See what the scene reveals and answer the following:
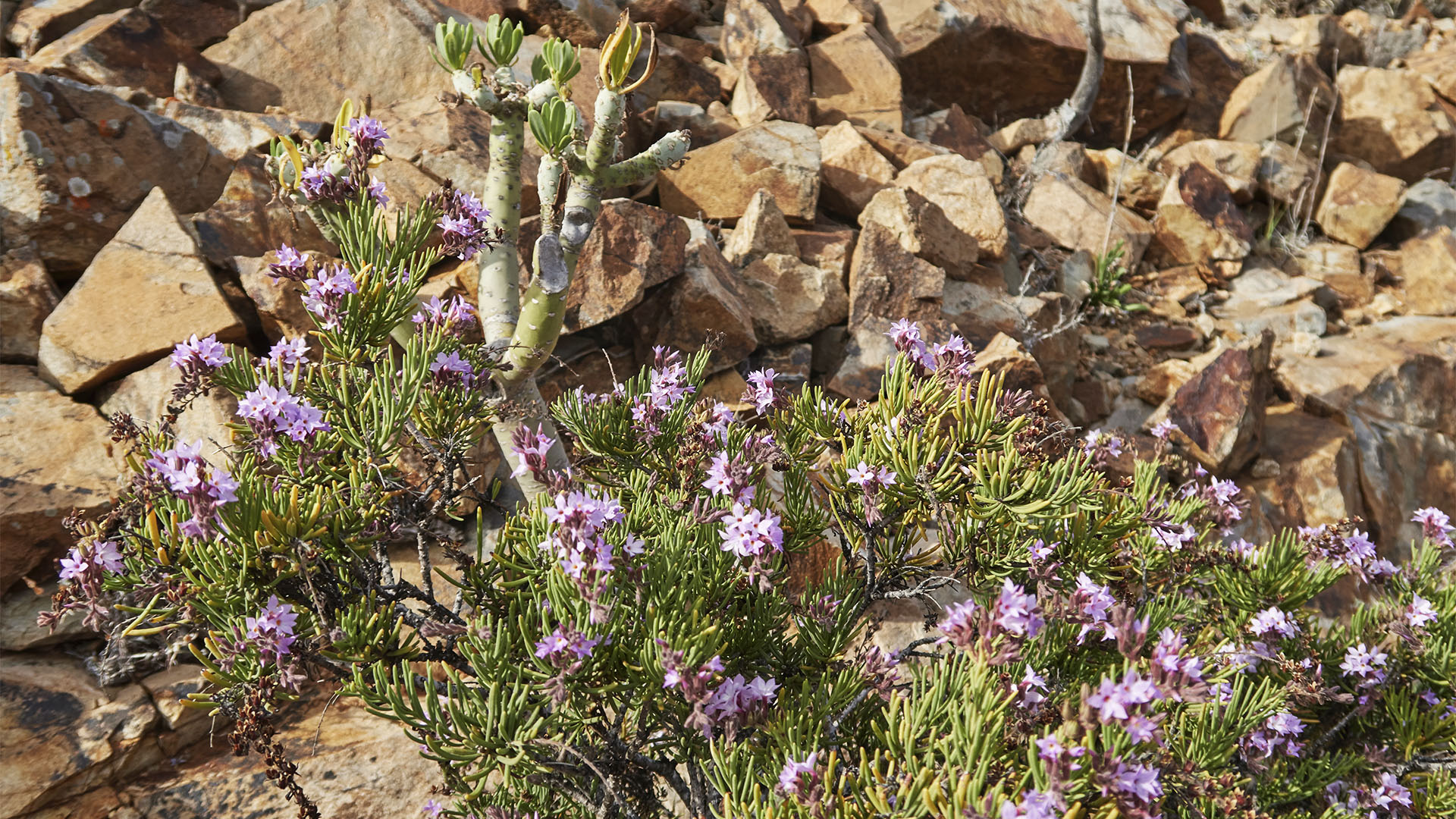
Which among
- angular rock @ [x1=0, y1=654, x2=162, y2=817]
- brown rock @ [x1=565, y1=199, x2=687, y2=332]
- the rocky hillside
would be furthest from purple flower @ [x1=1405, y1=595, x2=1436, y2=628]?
angular rock @ [x1=0, y1=654, x2=162, y2=817]

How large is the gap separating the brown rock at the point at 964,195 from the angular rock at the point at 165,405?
5.47 m

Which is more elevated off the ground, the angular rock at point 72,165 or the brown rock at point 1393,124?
the angular rock at point 72,165

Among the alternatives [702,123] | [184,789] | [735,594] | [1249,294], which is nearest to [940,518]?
[735,594]

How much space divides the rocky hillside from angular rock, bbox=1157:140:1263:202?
0.16 ft

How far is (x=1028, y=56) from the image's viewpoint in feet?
32.1

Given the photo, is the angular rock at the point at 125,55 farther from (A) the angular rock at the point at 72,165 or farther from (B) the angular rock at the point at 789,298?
(B) the angular rock at the point at 789,298

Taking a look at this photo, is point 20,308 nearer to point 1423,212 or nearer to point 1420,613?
point 1420,613

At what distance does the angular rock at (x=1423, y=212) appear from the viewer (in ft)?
33.4

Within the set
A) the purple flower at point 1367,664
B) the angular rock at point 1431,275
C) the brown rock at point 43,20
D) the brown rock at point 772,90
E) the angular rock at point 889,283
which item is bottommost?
the angular rock at point 1431,275

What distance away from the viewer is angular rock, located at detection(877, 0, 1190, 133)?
9.45 meters

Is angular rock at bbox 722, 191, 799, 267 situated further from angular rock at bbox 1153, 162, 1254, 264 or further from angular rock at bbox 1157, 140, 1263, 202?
angular rock at bbox 1157, 140, 1263, 202

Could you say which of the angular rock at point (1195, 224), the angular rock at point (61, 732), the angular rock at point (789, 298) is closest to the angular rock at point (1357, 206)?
the angular rock at point (1195, 224)

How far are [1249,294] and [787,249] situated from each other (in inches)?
232

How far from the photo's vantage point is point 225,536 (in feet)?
7.54
